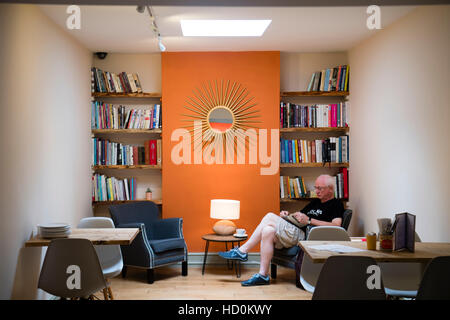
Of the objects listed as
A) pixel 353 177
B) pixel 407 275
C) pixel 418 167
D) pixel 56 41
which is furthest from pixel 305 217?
pixel 56 41

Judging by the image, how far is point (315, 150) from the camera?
6.09 metres

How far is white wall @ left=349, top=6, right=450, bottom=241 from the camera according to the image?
379cm

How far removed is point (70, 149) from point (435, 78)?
3692 millimetres

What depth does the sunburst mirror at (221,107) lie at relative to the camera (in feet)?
19.9

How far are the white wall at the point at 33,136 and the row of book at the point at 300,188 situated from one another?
2.58m

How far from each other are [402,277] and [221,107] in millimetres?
3367

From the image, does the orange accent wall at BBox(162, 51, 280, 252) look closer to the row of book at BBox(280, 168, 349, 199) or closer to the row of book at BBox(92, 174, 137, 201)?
the row of book at BBox(280, 168, 349, 199)

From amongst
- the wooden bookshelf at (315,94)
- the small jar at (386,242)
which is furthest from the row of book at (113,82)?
the small jar at (386,242)

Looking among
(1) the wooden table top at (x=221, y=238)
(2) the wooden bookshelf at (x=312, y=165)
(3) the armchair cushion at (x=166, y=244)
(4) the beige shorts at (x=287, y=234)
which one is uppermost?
(2) the wooden bookshelf at (x=312, y=165)

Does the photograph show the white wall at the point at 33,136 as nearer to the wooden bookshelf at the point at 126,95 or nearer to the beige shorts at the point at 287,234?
the wooden bookshelf at the point at 126,95

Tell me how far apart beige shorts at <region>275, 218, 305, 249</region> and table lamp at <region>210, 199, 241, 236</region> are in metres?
0.63

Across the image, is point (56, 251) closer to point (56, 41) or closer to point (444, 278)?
point (56, 41)

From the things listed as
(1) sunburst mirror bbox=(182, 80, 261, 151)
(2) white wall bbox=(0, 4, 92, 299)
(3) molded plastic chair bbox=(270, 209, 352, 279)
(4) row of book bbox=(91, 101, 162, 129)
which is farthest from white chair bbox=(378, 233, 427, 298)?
(4) row of book bbox=(91, 101, 162, 129)
